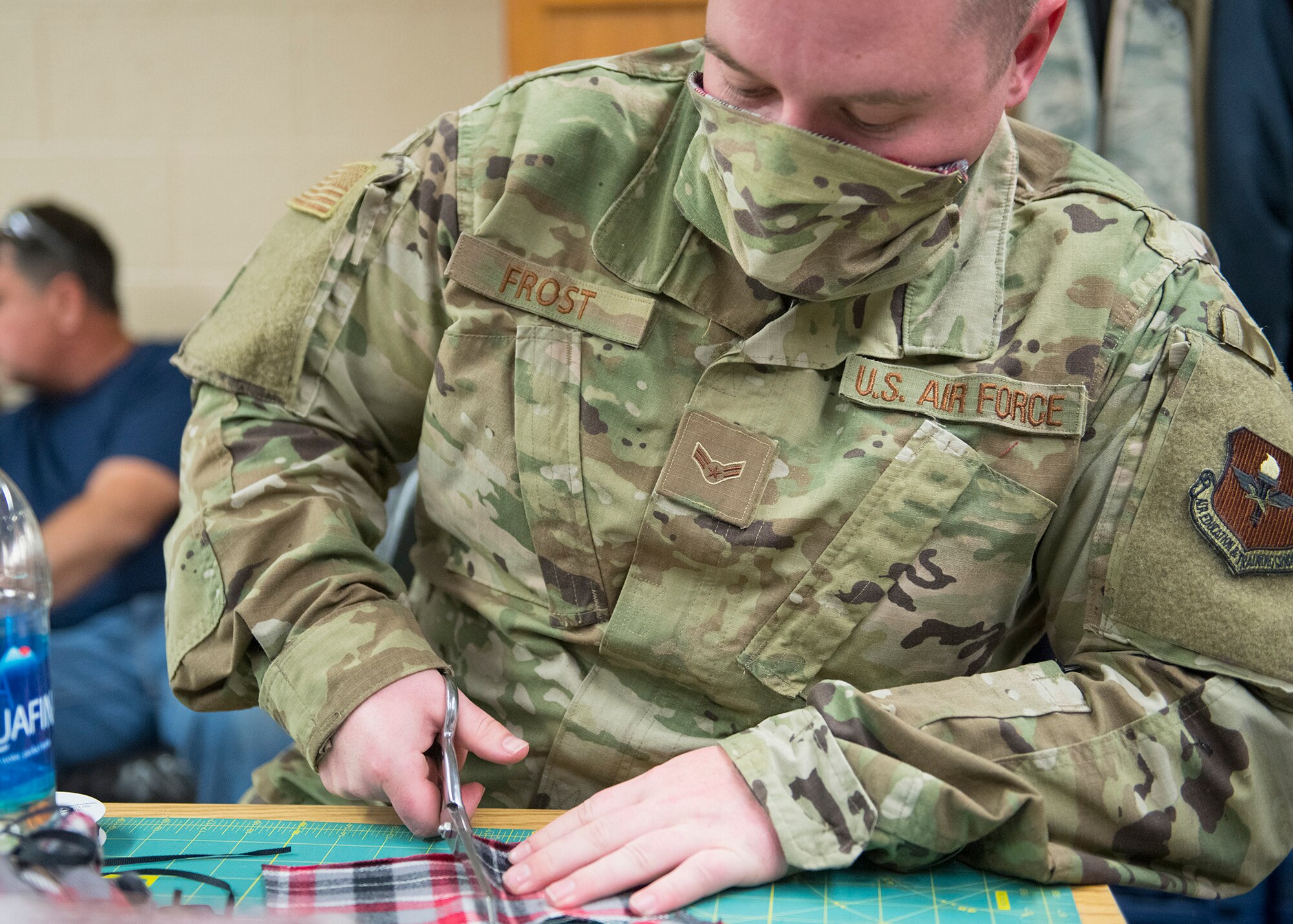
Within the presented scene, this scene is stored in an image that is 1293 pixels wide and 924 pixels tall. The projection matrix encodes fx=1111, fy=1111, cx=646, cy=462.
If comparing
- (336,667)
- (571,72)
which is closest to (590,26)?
(571,72)

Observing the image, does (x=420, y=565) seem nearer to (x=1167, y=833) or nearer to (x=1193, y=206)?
(x=1167, y=833)

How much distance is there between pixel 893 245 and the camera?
84 centimetres

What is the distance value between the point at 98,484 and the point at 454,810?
153cm

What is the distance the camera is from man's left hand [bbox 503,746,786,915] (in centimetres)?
70

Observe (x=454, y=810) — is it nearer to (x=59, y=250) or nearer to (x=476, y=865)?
(x=476, y=865)

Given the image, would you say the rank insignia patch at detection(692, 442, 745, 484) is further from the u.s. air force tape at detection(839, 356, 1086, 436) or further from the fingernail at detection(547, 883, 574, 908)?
the fingernail at detection(547, 883, 574, 908)

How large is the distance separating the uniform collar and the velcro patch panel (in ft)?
0.08

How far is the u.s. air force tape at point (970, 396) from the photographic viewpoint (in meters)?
0.87

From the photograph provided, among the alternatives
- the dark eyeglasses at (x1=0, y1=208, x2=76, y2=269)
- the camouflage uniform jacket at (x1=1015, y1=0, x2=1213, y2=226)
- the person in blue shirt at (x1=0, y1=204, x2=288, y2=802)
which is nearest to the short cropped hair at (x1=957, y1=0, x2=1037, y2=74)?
the camouflage uniform jacket at (x1=1015, y1=0, x2=1213, y2=226)

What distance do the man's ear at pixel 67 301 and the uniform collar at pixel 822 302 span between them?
5.37 ft

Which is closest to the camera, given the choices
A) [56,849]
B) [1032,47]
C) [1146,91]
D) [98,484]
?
[56,849]

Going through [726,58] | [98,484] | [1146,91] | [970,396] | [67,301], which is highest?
[726,58]

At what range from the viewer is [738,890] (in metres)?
0.72

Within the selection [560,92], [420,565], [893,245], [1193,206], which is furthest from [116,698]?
[1193,206]
